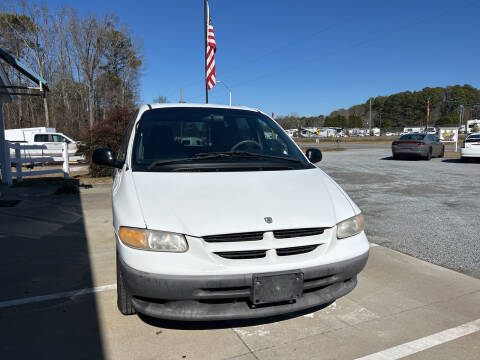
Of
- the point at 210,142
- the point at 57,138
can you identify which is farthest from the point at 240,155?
the point at 57,138

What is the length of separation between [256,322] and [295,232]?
3.01ft

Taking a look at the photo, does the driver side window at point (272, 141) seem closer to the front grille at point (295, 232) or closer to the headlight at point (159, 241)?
the front grille at point (295, 232)

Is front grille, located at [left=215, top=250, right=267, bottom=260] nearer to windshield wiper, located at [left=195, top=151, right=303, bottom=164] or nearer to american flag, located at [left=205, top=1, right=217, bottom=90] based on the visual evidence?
windshield wiper, located at [left=195, top=151, right=303, bottom=164]

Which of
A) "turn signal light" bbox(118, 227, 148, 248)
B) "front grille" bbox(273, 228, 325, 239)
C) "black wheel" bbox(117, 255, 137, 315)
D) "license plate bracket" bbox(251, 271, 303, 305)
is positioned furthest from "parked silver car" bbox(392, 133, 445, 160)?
"turn signal light" bbox(118, 227, 148, 248)

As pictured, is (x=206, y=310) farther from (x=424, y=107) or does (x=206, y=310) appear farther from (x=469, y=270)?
(x=424, y=107)

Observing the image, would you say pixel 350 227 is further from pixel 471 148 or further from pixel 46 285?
pixel 471 148

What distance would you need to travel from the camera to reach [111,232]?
5430 mm

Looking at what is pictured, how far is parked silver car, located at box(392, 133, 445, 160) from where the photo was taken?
18094 millimetres

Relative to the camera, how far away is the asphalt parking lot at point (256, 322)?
2484mm

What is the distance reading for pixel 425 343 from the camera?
2.59 metres

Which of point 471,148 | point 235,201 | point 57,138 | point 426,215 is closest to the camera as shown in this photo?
point 235,201

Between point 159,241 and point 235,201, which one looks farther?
point 235,201

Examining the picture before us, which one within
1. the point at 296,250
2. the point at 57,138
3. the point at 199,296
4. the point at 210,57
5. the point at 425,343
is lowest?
the point at 425,343

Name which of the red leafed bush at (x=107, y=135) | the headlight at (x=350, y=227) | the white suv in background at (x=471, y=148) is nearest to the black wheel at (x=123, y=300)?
the headlight at (x=350, y=227)
